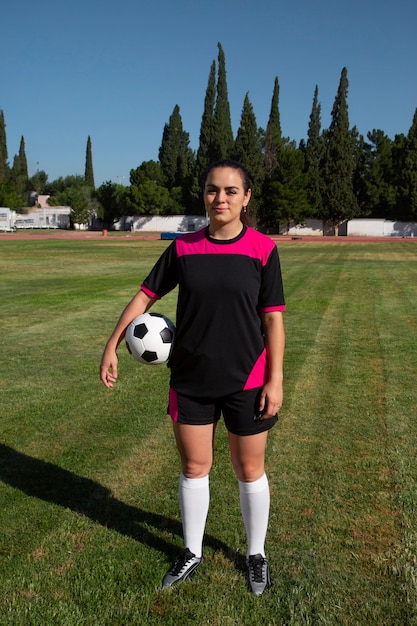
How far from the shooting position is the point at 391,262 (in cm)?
2441

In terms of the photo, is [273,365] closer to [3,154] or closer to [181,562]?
[181,562]

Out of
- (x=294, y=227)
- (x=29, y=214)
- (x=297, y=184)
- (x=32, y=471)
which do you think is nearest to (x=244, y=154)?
(x=297, y=184)

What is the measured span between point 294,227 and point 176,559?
69.0 meters

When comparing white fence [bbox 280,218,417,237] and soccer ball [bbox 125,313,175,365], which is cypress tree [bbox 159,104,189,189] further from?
soccer ball [bbox 125,313,175,365]

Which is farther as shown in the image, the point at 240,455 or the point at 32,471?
the point at 32,471

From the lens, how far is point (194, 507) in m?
2.90

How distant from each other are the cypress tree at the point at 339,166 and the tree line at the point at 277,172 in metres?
0.11

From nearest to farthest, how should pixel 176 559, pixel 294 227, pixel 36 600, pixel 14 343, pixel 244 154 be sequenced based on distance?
pixel 36 600, pixel 176 559, pixel 14 343, pixel 244 154, pixel 294 227

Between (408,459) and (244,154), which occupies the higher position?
(244,154)

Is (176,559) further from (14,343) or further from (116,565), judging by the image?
(14,343)

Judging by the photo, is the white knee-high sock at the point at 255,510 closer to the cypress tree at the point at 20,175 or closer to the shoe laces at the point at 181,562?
the shoe laces at the point at 181,562

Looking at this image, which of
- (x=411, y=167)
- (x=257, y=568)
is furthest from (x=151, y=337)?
(x=411, y=167)

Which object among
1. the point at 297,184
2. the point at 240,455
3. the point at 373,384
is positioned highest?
the point at 297,184

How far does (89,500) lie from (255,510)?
4.43 ft
